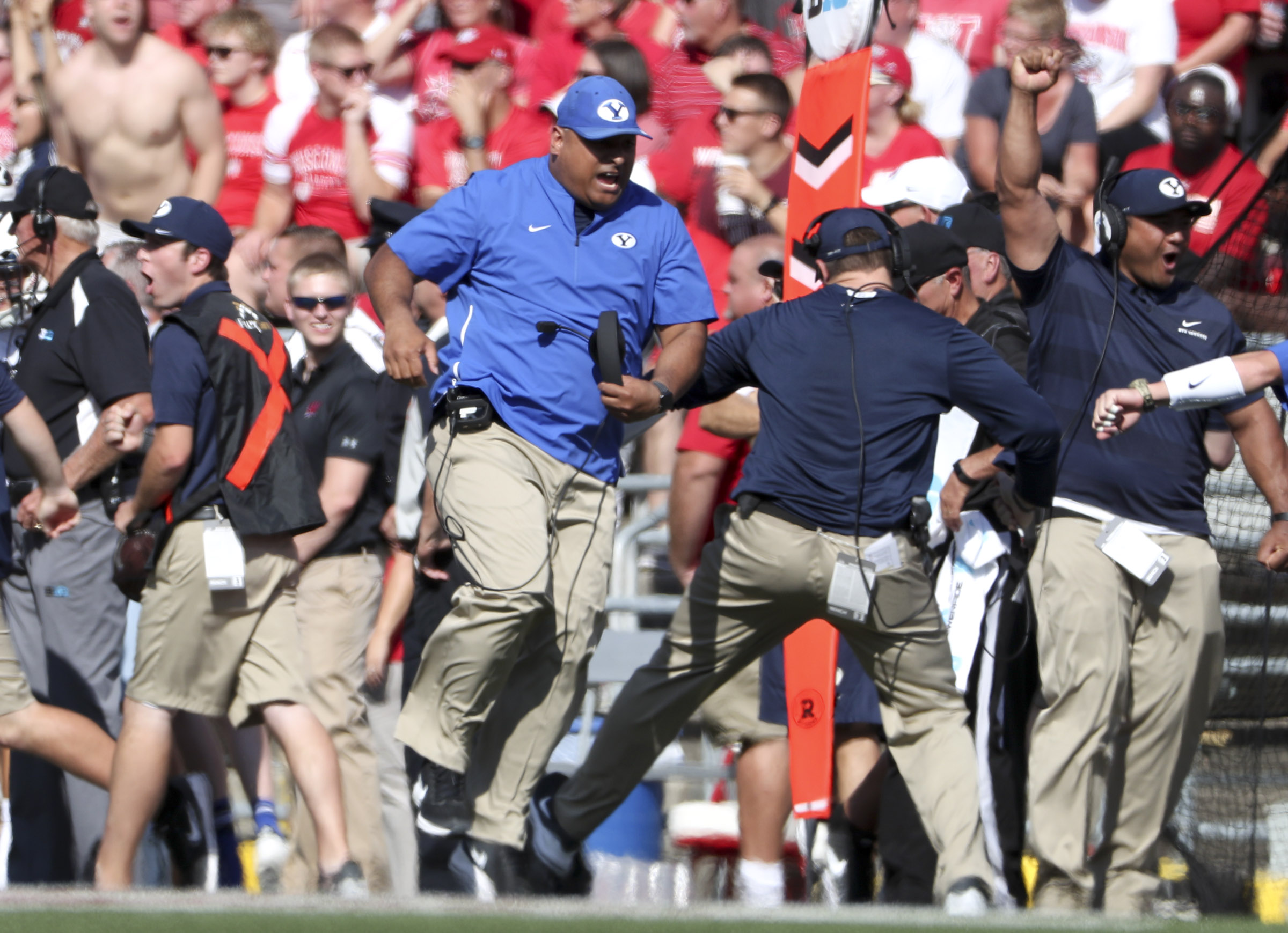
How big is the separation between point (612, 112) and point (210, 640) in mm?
2126

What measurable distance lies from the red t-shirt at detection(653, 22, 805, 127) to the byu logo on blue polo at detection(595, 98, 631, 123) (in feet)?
10.7

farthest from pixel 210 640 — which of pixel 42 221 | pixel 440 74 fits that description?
pixel 440 74

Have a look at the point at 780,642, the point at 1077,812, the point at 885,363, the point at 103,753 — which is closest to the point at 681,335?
the point at 885,363

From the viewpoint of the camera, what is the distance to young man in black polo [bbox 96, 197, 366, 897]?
5504 mm

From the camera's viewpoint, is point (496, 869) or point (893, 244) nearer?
point (496, 869)

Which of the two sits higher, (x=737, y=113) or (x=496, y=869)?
(x=737, y=113)

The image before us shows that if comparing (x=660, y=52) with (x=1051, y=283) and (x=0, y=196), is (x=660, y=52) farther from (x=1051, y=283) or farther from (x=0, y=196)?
(x=1051, y=283)

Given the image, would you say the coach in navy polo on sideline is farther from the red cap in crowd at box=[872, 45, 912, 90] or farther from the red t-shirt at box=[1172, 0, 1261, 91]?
the red t-shirt at box=[1172, 0, 1261, 91]

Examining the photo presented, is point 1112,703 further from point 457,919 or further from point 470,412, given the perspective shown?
point 457,919

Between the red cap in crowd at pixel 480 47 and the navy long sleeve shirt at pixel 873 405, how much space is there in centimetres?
434

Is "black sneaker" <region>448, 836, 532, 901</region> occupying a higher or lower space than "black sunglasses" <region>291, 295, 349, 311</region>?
lower

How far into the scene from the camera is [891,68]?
770cm

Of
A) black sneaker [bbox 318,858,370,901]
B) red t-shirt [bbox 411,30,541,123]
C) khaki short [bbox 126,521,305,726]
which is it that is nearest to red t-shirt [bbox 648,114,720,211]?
red t-shirt [bbox 411,30,541,123]

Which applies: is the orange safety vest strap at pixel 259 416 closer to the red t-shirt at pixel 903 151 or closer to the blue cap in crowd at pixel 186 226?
the blue cap in crowd at pixel 186 226
